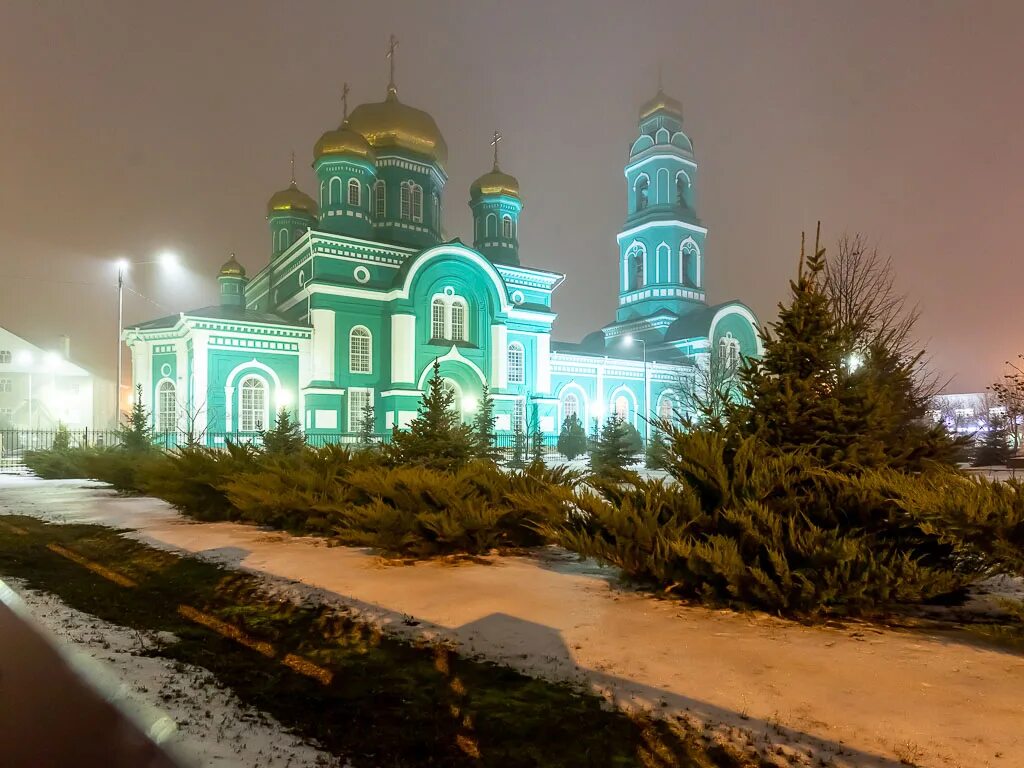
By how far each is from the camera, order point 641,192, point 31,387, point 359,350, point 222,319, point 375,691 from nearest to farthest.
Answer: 1. point 375,691
2. point 222,319
3. point 359,350
4. point 641,192
5. point 31,387

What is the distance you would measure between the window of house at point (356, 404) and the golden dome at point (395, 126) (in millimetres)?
15202

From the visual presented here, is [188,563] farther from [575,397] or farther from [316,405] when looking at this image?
[575,397]

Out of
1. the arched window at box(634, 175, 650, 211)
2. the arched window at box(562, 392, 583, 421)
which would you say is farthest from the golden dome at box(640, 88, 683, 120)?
the arched window at box(562, 392, 583, 421)

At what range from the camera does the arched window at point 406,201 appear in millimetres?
36312

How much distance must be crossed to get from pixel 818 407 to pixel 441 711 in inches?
158

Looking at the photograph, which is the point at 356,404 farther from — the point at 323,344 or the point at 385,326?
the point at 385,326

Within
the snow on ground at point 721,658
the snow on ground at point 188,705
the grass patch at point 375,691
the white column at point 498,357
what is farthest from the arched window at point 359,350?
the snow on ground at point 188,705

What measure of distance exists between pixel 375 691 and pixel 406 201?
36.2m

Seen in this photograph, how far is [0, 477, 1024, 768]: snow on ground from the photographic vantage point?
2.49 metres

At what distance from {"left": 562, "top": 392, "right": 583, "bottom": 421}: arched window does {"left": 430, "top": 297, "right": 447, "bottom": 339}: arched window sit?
36.2 feet

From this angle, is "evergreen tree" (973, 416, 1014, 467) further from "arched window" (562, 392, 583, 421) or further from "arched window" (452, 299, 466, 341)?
"arched window" (452, 299, 466, 341)

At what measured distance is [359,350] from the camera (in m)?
31.3

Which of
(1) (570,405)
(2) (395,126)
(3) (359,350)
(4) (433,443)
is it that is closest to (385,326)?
(3) (359,350)

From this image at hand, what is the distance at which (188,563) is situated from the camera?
610cm
